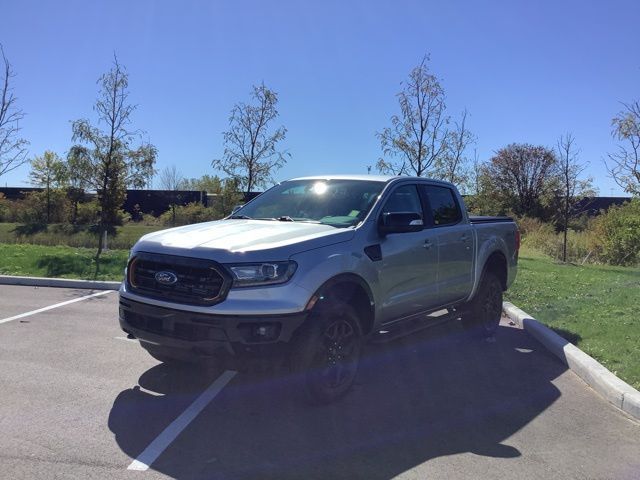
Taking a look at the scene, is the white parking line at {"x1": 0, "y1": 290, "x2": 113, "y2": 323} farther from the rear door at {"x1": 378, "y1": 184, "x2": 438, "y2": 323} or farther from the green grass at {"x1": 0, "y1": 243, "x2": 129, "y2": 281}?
the rear door at {"x1": 378, "y1": 184, "x2": 438, "y2": 323}

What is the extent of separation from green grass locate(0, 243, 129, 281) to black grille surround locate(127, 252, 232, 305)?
702 centimetres

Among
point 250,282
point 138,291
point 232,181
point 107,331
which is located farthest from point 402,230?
point 232,181

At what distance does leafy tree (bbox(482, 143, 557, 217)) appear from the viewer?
4400 cm

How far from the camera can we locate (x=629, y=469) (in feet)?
12.1

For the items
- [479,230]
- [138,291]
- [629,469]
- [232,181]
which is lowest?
[629,469]

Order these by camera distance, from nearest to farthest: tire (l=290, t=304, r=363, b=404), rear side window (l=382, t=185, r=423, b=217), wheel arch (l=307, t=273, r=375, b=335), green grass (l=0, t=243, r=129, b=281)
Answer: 1. tire (l=290, t=304, r=363, b=404)
2. wheel arch (l=307, t=273, r=375, b=335)
3. rear side window (l=382, t=185, r=423, b=217)
4. green grass (l=0, t=243, r=129, b=281)

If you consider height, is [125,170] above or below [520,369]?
above

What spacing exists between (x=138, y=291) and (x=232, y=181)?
11044 millimetres

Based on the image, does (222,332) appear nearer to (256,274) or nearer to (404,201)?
(256,274)

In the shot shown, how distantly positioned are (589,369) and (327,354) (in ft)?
9.42

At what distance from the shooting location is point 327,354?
179 inches

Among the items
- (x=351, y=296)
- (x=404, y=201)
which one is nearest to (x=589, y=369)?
(x=404, y=201)

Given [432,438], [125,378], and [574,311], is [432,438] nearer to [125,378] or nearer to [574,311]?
[125,378]

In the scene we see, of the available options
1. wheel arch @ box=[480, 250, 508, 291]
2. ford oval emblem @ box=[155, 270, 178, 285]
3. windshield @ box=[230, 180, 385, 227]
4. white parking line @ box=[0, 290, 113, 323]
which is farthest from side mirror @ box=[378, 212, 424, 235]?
white parking line @ box=[0, 290, 113, 323]
